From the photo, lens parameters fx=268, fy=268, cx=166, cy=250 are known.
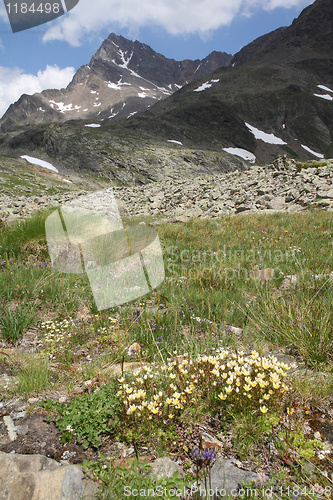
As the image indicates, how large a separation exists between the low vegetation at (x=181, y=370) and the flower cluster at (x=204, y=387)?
0.01 meters

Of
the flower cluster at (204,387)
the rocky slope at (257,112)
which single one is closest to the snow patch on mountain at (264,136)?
the rocky slope at (257,112)

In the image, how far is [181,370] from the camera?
2273 millimetres

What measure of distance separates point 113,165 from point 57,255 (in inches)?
2657

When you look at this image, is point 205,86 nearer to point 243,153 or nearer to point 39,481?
point 243,153

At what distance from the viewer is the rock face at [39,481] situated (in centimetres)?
148

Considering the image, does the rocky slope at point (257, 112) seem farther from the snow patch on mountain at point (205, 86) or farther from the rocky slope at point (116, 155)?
the rocky slope at point (116, 155)

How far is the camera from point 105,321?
3.77 metres

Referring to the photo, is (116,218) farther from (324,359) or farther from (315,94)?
(315,94)

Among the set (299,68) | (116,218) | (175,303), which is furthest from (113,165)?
(299,68)

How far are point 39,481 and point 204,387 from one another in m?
1.30

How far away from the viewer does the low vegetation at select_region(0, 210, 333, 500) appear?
1.84 metres
